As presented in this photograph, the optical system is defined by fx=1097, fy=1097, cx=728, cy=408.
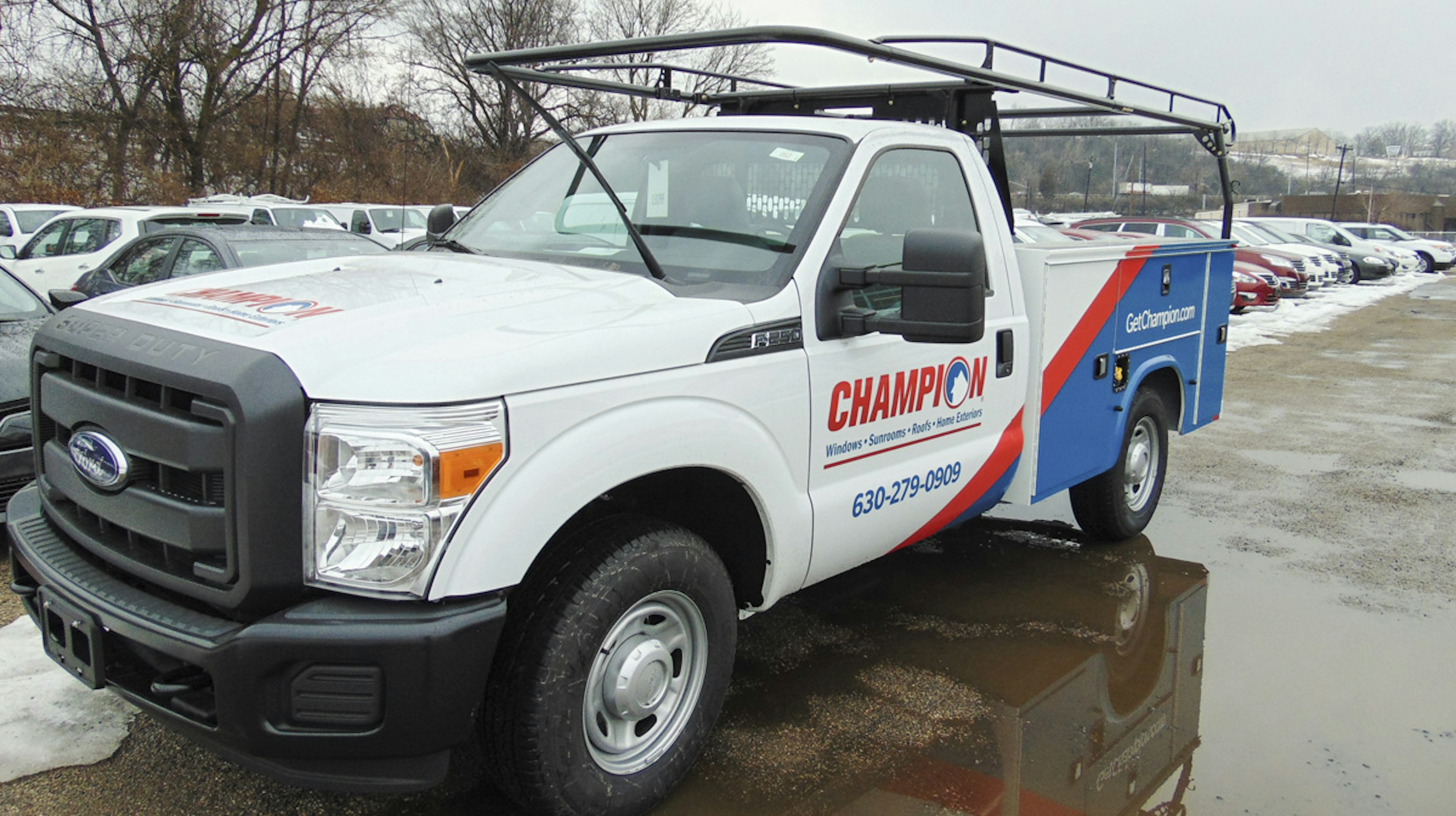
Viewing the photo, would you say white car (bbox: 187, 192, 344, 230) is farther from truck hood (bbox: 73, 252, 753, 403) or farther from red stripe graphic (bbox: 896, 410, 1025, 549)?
red stripe graphic (bbox: 896, 410, 1025, 549)

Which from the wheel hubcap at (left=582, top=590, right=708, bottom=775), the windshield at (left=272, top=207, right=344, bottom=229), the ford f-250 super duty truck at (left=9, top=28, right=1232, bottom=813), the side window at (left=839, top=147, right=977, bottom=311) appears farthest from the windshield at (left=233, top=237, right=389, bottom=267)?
the windshield at (left=272, top=207, right=344, bottom=229)

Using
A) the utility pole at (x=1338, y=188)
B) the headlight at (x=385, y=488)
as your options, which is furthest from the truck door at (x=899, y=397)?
the utility pole at (x=1338, y=188)

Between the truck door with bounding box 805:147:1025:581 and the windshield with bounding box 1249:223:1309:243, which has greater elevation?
the windshield with bounding box 1249:223:1309:243

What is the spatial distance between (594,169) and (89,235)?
12441mm

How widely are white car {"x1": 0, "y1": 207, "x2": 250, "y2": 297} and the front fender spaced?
434 inches

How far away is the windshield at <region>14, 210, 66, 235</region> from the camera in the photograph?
56.6ft

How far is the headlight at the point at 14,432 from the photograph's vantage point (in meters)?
4.88

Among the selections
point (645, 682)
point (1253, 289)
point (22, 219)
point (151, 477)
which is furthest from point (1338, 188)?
point (151, 477)

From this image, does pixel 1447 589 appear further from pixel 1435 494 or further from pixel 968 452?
pixel 968 452

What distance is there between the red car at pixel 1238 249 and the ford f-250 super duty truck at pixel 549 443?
55.2 ft

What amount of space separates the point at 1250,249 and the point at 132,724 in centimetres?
2358

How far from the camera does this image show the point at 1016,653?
4.39m

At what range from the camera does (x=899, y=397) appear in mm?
3758

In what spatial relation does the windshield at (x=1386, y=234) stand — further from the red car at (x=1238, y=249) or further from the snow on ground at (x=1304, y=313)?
the red car at (x=1238, y=249)
